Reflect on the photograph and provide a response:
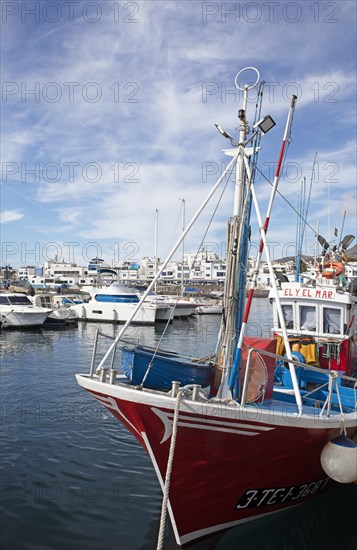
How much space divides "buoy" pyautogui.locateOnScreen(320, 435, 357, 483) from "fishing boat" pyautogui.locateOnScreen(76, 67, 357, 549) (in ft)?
0.05

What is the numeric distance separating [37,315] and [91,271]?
92150mm

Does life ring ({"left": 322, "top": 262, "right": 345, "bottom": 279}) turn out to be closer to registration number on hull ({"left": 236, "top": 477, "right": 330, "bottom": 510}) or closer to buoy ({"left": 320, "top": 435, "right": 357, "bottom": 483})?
registration number on hull ({"left": 236, "top": 477, "right": 330, "bottom": 510})

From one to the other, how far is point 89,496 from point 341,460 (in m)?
5.02

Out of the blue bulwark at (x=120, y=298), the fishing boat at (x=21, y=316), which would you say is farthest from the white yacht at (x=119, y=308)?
the fishing boat at (x=21, y=316)

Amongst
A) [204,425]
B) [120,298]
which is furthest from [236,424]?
[120,298]

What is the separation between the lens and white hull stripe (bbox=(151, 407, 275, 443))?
6.51m

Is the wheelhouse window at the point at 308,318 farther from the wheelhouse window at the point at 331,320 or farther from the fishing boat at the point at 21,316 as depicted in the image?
the fishing boat at the point at 21,316

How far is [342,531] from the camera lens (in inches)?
318

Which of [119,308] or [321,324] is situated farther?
[119,308]

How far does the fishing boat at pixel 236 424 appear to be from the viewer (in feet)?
21.7

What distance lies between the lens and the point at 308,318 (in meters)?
11.6

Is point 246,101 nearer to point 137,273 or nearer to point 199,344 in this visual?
point 199,344

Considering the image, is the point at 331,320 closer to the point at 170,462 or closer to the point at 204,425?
the point at 204,425

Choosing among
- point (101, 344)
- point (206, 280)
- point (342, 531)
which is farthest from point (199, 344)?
point (206, 280)
